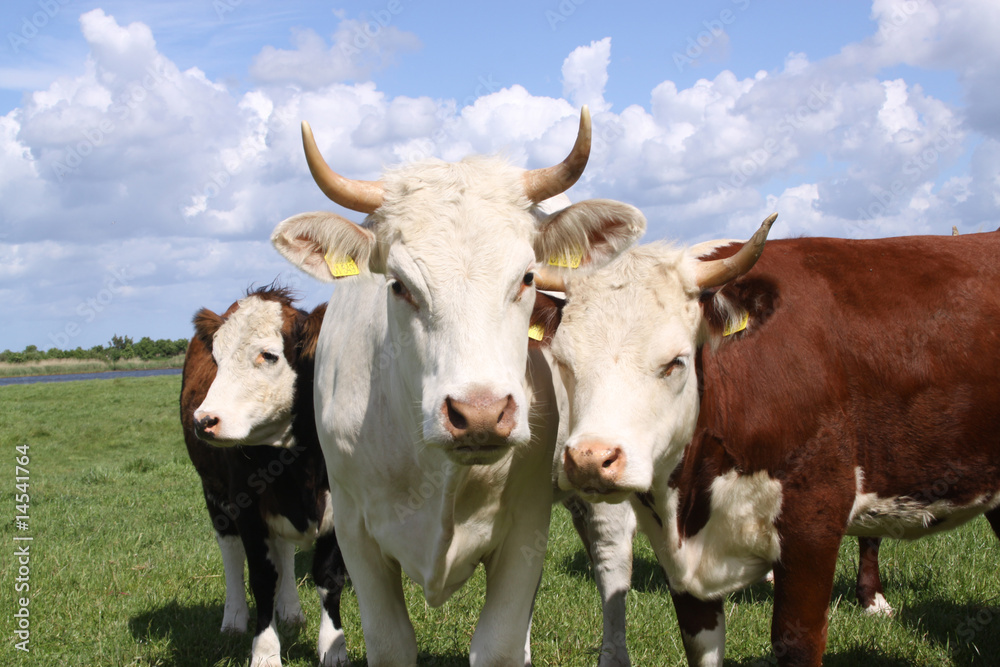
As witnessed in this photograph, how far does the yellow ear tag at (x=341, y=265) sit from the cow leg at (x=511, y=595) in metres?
1.36

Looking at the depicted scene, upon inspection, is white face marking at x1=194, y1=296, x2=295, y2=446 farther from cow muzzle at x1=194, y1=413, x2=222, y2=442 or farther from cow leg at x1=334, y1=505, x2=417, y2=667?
cow leg at x1=334, y1=505, x2=417, y2=667

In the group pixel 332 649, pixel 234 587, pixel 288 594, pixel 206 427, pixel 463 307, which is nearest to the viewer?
pixel 463 307

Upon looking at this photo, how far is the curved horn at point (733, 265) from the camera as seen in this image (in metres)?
3.22

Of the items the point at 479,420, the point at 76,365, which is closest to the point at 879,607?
the point at 479,420

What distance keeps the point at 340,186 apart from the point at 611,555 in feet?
9.10

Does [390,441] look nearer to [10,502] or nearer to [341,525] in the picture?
[341,525]

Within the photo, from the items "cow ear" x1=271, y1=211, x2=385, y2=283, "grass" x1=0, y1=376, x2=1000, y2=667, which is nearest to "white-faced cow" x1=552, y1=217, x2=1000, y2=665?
"cow ear" x1=271, y1=211, x2=385, y2=283

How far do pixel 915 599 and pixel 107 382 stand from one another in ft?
92.1

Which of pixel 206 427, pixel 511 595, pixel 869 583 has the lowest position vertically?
pixel 869 583

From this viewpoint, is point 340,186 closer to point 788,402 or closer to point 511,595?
point 511,595

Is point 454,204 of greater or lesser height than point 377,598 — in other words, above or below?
above

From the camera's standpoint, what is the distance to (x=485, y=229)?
2.95 m

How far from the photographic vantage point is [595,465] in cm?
280

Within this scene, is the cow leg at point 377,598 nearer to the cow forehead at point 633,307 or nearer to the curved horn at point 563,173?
the cow forehead at point 633,307
